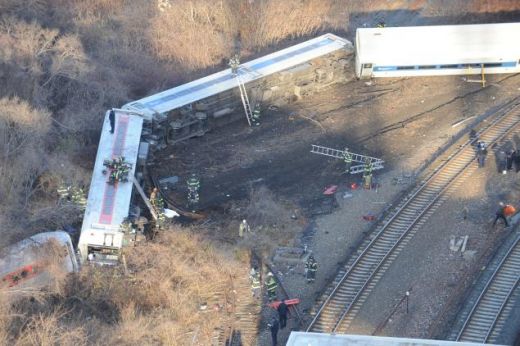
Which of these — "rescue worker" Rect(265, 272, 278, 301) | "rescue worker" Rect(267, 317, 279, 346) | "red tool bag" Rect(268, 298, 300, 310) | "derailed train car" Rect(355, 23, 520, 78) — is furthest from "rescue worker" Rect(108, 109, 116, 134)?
"derailed train car" Rect(355, 23, 520, 78)

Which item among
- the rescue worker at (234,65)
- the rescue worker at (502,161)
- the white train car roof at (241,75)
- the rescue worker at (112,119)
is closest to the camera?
the rescue worker at (112,119)

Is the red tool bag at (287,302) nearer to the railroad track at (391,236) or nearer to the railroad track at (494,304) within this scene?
the railroad track at (391,236)

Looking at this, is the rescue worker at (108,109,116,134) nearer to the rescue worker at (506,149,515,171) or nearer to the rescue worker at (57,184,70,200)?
the rescue worker at (57,184,70,200)

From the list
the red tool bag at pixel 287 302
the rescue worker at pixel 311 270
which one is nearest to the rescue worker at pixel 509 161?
the rescue worker at pixel 311 270

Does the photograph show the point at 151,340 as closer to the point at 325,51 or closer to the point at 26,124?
the point at 26,124

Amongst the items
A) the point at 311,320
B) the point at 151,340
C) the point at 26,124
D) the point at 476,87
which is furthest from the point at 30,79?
the point at 476,87

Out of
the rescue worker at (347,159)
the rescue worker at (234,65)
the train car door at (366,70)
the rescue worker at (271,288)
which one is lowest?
the rescue worker at (271,288)
